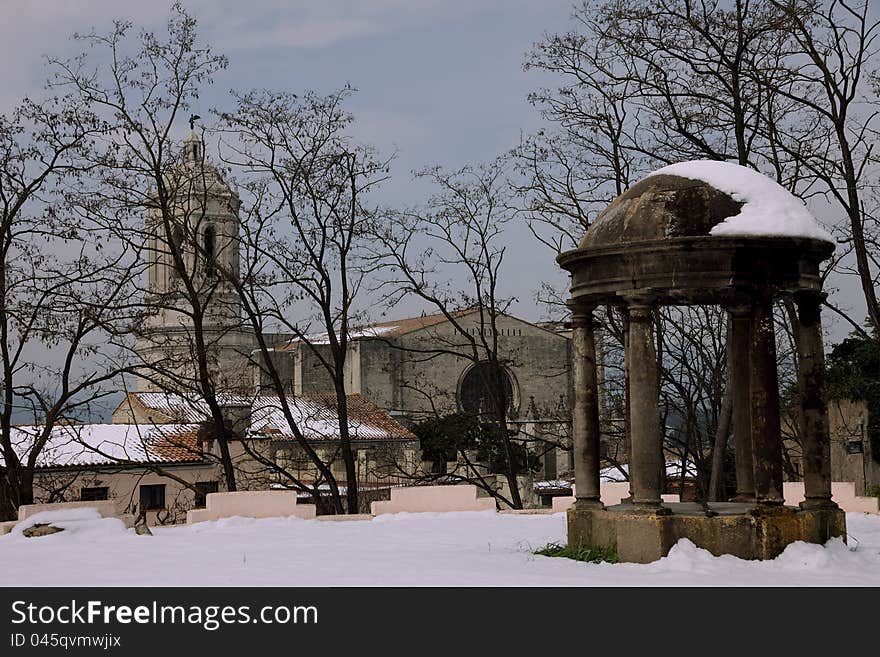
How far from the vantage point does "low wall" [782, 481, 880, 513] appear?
1680cm

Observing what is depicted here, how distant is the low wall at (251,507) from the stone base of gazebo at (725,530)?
648 centimetres

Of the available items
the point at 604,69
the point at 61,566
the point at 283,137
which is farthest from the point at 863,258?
the point at 61,566

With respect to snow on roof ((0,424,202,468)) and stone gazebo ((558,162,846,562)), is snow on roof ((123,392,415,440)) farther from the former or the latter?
stone gazebo ((558,162,846,562))

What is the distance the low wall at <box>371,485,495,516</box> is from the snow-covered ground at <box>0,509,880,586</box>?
1628 mm

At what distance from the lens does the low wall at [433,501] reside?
655 inches

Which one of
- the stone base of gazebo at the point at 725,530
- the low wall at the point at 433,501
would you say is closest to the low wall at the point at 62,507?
the low wall at the point at 433,501

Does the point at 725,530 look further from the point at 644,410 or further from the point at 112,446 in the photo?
the point at 112,446

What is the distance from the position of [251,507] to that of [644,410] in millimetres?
7189

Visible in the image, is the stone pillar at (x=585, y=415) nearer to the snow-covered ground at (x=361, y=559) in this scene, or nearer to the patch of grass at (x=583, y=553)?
the patch of grass at (x=583, y=553)

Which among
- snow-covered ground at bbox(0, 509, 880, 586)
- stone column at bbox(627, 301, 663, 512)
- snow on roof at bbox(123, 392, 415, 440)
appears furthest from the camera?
snow on roof at bbox(123, 392, 415, 440)

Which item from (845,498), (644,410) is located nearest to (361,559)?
(644,410)

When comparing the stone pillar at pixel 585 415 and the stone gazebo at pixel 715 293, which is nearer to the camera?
the stone gazebo at pixel 715 293

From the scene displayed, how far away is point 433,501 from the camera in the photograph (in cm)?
1681

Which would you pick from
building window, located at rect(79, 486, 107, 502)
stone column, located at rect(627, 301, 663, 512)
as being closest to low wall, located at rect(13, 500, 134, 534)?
stone column, located at rect(627, 301, 663, 512)
